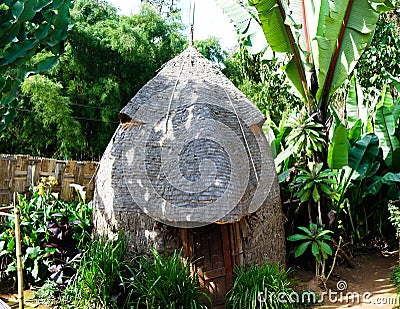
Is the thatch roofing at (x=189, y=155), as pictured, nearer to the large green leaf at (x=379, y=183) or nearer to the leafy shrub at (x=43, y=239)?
the leafy shrub at (x=43, y=239)

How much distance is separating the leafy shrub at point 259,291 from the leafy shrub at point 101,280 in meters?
1.11

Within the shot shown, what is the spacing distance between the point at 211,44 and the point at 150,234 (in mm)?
9519

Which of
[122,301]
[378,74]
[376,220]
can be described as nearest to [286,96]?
[378,74]

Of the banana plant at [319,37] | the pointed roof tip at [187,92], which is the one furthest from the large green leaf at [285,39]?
the pointed roof tip at [187,92]

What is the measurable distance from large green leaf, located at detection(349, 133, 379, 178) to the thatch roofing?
1395mm

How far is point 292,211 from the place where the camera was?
6223mm

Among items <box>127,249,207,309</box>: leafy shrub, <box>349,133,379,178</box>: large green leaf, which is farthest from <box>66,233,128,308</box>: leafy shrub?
<box>349,133,379,178</box>: large green leaf

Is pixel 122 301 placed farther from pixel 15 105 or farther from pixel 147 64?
pixel 147 64

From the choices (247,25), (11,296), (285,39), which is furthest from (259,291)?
(247,25)

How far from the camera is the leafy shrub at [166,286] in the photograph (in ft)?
14.3

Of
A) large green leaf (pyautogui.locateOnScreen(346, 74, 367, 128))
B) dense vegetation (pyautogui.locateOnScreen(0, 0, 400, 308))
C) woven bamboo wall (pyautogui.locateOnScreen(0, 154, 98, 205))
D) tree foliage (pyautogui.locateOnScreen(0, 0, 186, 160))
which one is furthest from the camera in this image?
tree foliage (pyautogui.locateOnScreen(0, 0, 186, 160))

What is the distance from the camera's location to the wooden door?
4797 mm

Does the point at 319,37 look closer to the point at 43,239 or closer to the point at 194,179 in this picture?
the point at 194,179

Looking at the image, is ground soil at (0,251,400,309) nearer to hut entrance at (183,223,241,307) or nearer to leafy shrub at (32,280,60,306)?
leafy shrub at (32,280,60,306)
